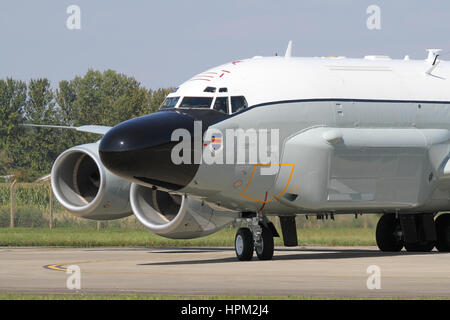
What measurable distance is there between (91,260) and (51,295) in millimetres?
10251

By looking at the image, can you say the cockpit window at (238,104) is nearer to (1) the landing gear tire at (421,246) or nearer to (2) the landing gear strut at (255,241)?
(2) the landing gear strut at (255,241)

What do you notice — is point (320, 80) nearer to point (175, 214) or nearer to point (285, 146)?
point (285, 146)

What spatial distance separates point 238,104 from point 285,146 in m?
1.50

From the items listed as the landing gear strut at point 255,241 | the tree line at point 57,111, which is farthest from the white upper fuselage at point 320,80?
the tree line at point 57,111

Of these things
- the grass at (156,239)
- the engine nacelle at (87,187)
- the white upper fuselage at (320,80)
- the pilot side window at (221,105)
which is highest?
the white upper fuselage at (320,80)

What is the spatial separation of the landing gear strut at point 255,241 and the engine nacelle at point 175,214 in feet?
4.79

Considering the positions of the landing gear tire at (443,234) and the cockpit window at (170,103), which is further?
the landing gear tire at (443,234)

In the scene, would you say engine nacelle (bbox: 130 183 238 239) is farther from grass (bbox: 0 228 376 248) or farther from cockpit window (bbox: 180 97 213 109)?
grass (bbox: 0 228 376 248)

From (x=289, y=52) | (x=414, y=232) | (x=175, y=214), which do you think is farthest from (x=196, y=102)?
(x=414, y=232)

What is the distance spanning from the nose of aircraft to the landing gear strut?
2.76 metres

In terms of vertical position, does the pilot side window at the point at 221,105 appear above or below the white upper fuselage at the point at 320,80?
below

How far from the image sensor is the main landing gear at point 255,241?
24969mm

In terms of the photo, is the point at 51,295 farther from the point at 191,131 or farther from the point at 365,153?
the point at 365,153
